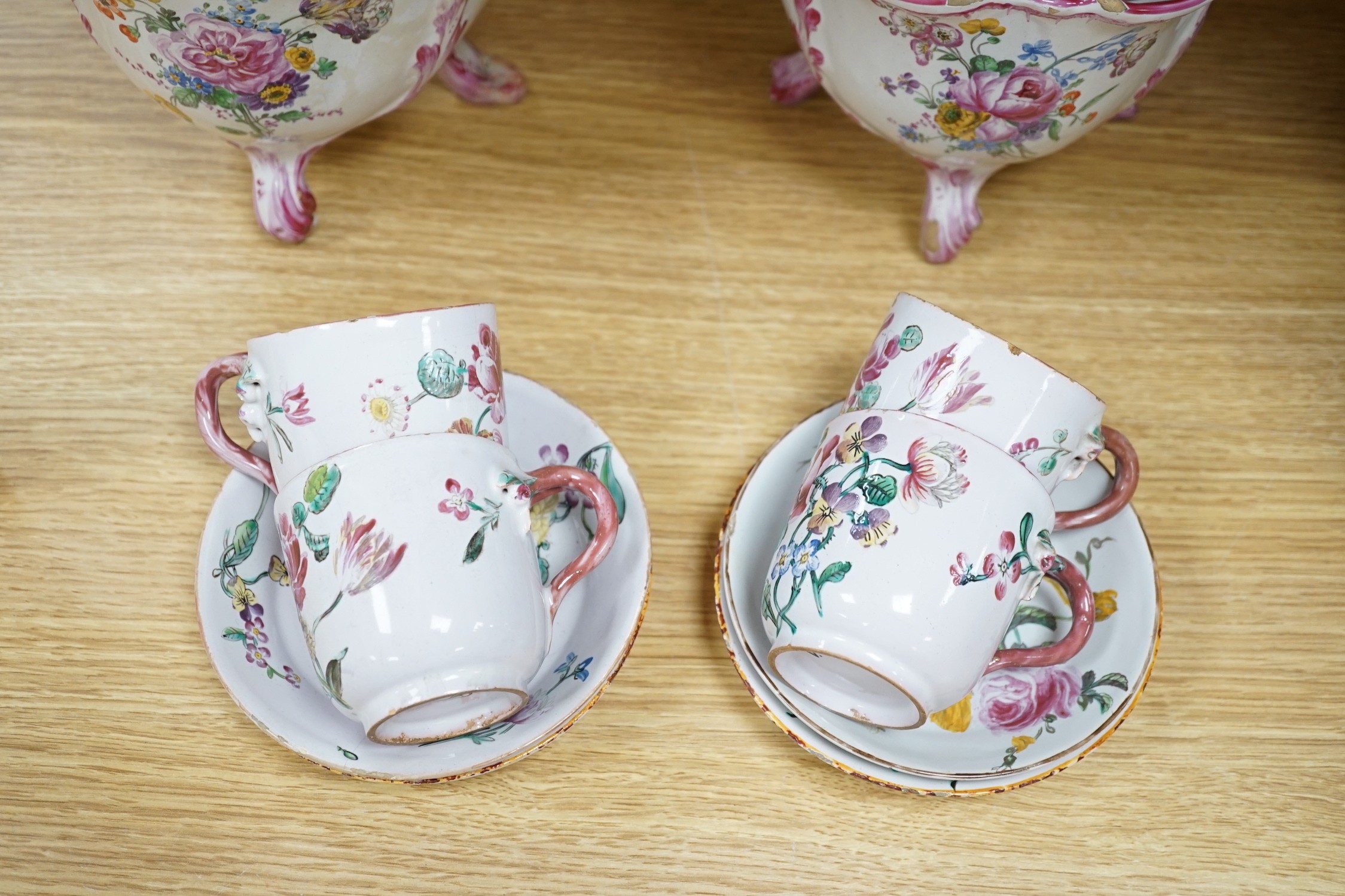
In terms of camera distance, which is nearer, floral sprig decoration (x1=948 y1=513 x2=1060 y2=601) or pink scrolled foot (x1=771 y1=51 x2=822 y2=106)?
floral sprig decoration (x1=948 y1=513 x2=1060 y2=601)

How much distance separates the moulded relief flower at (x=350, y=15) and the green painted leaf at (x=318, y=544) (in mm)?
254

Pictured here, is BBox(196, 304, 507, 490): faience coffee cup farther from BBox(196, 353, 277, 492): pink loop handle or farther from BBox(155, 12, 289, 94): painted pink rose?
BBox(155, 12, 289, 94): painted pink rose

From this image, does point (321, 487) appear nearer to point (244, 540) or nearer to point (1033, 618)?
point (244, 540)

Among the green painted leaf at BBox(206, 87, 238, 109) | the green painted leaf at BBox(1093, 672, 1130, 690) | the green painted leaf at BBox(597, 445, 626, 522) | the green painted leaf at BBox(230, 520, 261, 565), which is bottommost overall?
the green painted leaf at BBox(1093, 672, 1130, 690)

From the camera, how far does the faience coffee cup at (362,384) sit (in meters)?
0.49

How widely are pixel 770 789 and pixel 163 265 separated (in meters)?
0.48

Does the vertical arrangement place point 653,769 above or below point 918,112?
below

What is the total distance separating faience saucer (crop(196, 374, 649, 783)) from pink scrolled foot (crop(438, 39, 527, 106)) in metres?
0.25

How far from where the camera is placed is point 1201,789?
56 centimetres

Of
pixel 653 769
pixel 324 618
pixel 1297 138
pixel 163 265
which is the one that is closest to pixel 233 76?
pixel 163 265

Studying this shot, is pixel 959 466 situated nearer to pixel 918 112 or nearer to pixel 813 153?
pixel 918 112

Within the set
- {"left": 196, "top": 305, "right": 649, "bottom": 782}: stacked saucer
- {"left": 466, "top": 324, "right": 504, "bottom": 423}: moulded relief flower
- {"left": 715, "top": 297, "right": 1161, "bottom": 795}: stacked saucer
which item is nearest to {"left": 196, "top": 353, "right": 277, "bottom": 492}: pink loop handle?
{"left": 196, "top": 305, "right": 649, "bottom": 782}: stacked saucer

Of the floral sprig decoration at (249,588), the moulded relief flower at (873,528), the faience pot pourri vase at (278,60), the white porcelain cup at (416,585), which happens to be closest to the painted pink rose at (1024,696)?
the moulded relief flower at (873,528)

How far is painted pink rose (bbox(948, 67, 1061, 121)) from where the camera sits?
565 millimetres
